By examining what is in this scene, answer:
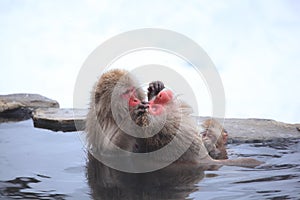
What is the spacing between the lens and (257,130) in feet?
15.2

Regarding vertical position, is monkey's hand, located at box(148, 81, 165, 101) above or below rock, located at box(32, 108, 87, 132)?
above

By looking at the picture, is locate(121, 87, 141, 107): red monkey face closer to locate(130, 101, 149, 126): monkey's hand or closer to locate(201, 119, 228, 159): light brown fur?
locate(130, 101, 149, 126): monkey's hand

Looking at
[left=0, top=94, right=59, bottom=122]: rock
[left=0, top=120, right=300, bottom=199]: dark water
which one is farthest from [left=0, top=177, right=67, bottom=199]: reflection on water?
[left=0, top=94, right=59, bottom=122]: rock

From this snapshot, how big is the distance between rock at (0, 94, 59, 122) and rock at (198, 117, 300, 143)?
10.1 ft

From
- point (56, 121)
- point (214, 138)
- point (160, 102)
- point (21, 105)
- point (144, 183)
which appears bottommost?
point (144, 183)

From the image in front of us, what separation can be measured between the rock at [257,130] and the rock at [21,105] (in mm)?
3081

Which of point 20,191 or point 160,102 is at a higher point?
point 160,102

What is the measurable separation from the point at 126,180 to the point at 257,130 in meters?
2.80

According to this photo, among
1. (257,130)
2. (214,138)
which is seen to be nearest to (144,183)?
(214,138)

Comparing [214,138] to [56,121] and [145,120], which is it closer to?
[145,120]

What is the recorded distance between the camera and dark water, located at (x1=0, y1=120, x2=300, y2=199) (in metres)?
1.85

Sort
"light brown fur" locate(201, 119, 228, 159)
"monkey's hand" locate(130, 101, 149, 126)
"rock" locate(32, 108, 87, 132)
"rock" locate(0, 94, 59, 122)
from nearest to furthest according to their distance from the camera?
"monkey's hand" locate(130, 101, 149, 126) < "light brown fur" locate(201, 119, 228, 159) < "rock" locate(32, 108, 87, 132) < "rock" locate(0, 94, 59, 122)

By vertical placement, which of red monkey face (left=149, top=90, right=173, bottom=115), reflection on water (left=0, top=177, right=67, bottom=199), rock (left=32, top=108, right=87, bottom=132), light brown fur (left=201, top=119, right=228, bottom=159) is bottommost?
reflection on water (left=0, top=177, right=67, bottom=199)

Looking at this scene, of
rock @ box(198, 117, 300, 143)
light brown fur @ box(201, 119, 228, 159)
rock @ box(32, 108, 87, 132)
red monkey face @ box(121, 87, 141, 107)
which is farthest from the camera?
rock @ box(32, 108, 87, 132)
